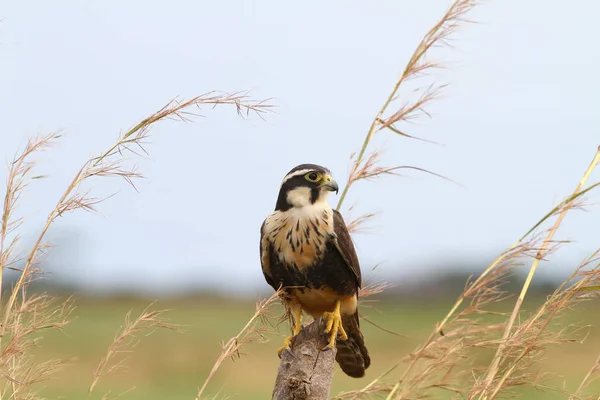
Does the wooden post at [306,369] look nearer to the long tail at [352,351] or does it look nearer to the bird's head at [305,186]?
the long tail at [352,351]

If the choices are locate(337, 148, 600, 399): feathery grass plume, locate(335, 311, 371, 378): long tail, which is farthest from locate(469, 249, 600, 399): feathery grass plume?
locate(335, 311, 371, 378): long tail

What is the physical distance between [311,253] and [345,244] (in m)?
0.18

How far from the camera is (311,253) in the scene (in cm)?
393

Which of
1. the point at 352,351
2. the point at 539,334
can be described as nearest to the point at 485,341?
the point at 539,334

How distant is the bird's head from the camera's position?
156 inches

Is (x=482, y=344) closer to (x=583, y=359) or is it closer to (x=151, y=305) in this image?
(x=151, y=305)

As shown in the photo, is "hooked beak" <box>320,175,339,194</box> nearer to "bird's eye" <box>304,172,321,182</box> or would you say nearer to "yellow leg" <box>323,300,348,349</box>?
"bird's eye" <box>304,172,321,182</box>

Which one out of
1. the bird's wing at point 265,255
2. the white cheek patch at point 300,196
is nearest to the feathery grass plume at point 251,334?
the bird's wing at point 265,255

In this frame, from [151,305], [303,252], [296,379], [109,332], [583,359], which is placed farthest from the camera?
[109,332]

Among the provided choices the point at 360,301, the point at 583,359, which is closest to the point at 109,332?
the point at 583,359

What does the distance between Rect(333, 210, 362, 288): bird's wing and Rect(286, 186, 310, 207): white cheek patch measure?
16 centimetres

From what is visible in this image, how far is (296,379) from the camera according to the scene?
126 inches

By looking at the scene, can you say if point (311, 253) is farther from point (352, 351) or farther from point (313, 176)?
point (352, 351)

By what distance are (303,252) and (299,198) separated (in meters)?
0.29
